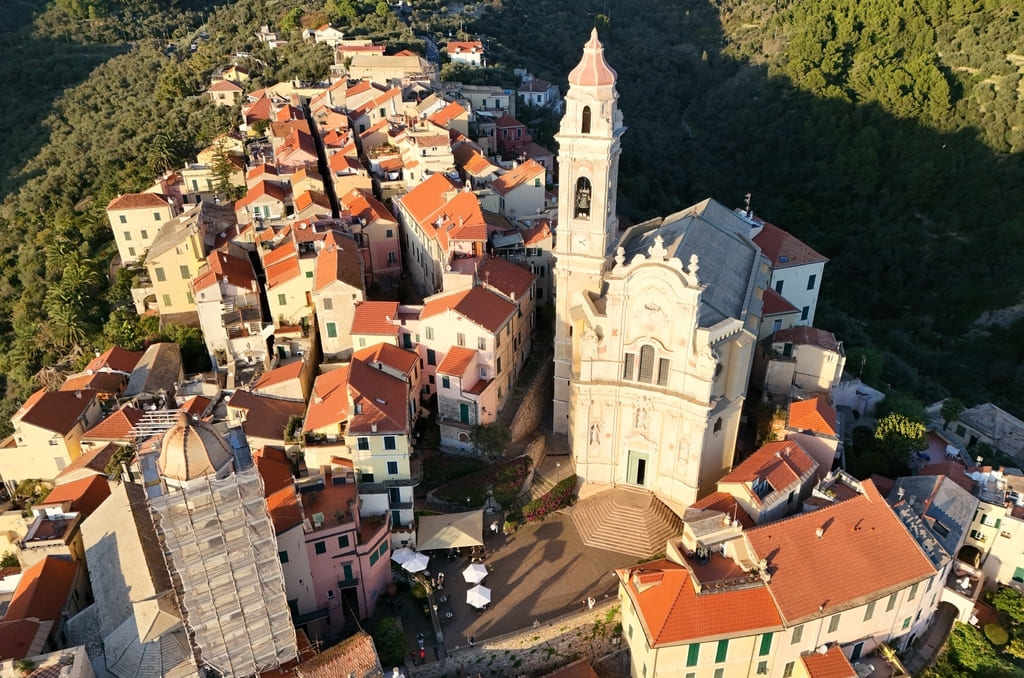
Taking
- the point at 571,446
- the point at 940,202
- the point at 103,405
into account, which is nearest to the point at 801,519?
the point at 571,446

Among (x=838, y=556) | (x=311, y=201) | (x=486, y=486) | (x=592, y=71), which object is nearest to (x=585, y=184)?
(x=592, y=71)

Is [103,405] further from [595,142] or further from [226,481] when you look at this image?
[595,142]

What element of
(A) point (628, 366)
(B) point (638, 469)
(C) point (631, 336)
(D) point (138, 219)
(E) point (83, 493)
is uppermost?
(C) point (631, 336)

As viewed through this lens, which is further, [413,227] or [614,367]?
[413,227]

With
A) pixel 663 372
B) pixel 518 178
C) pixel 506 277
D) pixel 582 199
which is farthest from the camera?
pixel 518 178

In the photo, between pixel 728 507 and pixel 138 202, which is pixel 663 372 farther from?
pixel 138 202

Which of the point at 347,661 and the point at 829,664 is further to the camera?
the point at 829,664
